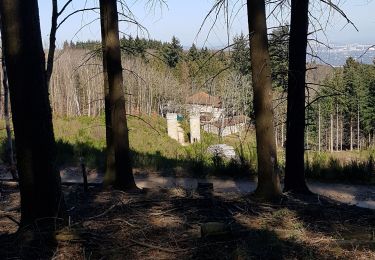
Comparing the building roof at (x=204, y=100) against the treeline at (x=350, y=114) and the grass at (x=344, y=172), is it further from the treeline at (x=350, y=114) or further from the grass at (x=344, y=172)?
the grass at (x=344, y=172)

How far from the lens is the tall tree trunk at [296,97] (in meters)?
7.92

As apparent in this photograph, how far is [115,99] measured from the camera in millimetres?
8367

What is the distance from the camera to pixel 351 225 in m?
4.45

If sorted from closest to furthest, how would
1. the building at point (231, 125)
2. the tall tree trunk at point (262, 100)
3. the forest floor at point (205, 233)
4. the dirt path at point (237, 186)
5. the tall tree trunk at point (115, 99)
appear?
the forest floor at point (205, 233)
the tall tree trunk at point (262, 100)
the tall tree trunk at point (115, 99)
the dirt path at point (237, 186)
the building at point (231, 125)

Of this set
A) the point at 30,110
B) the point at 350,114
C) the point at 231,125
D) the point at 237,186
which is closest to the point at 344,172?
the point at 237,186

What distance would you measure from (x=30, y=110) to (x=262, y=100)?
3571 millimetres

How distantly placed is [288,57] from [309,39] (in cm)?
49

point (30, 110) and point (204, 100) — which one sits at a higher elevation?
point (204, 100)

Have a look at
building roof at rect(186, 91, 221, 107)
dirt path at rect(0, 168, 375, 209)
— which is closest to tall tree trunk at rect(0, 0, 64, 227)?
dirt path at rect(0, 168, 375, 209)

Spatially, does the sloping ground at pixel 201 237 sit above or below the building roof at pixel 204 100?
below

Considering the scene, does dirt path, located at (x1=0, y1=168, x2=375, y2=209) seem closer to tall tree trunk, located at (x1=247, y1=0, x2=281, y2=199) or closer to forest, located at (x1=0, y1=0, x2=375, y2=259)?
forest, located at (x1=0, y1=0, x2=375, y2=259)

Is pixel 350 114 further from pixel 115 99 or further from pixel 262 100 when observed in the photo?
pixel 262 100

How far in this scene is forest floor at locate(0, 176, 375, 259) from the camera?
361cm

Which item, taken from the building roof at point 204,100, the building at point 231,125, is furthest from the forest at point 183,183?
the building roof at point 204,100
